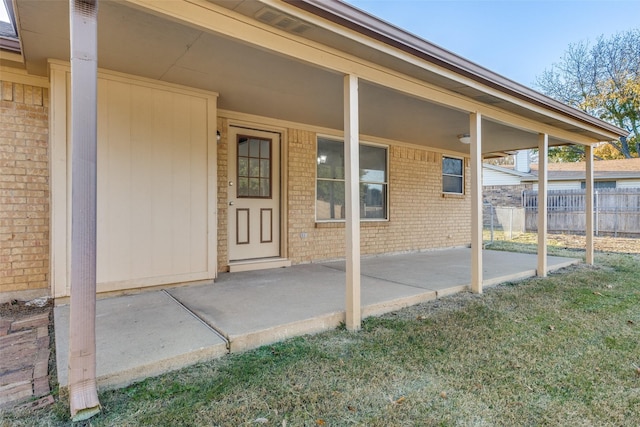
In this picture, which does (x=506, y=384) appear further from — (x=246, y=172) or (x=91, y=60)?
(x=246, y=172)

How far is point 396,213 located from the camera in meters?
7.28

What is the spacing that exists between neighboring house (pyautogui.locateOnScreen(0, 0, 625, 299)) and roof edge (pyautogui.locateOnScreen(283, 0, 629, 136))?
0.7 inches

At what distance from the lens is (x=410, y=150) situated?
300 inches

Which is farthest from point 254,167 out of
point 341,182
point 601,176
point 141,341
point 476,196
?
point 601,176

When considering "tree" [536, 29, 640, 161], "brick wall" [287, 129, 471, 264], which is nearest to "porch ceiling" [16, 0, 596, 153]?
"brick wall" [287, 129, 471, 264]

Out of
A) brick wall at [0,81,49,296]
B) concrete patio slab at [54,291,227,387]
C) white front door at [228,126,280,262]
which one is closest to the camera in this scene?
concrete patio slab at [54,291,227,387]

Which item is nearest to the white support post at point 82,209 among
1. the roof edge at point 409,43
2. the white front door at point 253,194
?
the roof edge at point 409,43

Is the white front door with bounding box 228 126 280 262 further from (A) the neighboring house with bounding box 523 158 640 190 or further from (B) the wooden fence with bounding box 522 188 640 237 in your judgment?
(A) the neighboring house with bounding box 523 158 640 190

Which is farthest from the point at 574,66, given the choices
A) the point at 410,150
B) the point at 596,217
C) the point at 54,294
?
the point at 54,294

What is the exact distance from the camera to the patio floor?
92.1 inches

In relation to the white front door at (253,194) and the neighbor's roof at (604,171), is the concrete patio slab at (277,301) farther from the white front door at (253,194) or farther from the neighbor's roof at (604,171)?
the neighbor's roof at (604,171)

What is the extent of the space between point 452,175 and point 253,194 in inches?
211

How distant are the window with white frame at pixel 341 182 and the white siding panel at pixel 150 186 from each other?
238cm

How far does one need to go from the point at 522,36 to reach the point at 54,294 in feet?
69.1
